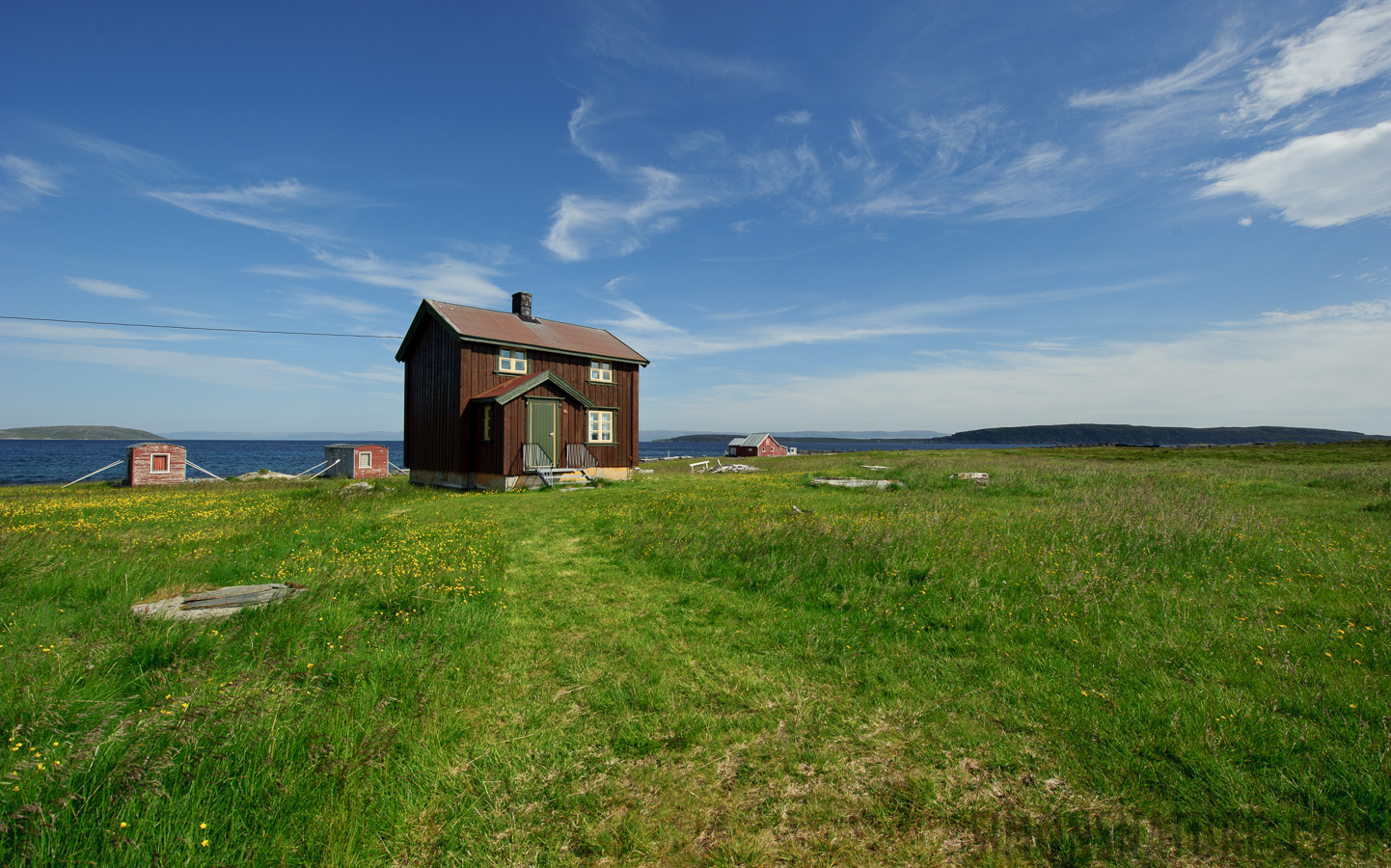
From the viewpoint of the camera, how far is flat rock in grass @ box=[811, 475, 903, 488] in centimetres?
2041

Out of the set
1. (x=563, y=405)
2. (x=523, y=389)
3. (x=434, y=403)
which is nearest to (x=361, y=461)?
(x=434, y=403)

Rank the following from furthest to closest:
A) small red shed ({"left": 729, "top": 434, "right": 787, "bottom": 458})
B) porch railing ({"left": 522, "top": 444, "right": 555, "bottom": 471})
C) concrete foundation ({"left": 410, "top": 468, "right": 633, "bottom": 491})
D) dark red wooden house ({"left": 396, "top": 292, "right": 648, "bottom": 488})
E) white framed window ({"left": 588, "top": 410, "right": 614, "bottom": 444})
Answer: small red shed ({"left": 729, "top": 434, "right": 787, "bottom": 458}), white framed window ({"left": 588, "top": 410, "right": 614, "bottom": 444}), dark red wooden house ({"left": 396, "top": 292, "right": 648, "bottom": 488}), porch railing ({"left": 522, "top": 444, "right": 555, "bottom": 471}), concrete foundation ({"left": 410, "top": 468, "right": 633, "bottom": 491})

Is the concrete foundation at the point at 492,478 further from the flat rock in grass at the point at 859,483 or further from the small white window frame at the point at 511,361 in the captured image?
the flat rock in grass at the point at 859,483

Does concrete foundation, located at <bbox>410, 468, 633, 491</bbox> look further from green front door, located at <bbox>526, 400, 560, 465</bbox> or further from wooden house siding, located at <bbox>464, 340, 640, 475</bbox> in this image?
green front door, located at <bbox>526, 400, 560, 465</bbox>

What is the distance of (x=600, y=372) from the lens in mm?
28625

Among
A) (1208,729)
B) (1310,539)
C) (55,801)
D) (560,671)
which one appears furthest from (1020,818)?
(1310,539)

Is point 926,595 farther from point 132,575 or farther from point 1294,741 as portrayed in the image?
point 132,575

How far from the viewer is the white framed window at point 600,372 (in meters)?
28.3

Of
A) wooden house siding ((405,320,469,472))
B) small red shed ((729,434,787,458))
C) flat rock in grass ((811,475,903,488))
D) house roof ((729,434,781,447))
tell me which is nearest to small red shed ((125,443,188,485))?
wooden house siding ((405,320,469,472))

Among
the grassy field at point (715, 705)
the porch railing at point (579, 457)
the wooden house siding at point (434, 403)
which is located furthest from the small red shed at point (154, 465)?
the grassy field at point (715, 705)

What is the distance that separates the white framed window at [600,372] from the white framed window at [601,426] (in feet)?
5.98

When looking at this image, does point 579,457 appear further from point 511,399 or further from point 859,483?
point 859,483

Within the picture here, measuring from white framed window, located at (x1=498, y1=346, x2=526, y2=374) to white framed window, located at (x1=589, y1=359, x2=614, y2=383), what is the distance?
351 cm

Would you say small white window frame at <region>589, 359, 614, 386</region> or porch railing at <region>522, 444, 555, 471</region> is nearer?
porch railing at <region>522, 444, 555, 471</region>
